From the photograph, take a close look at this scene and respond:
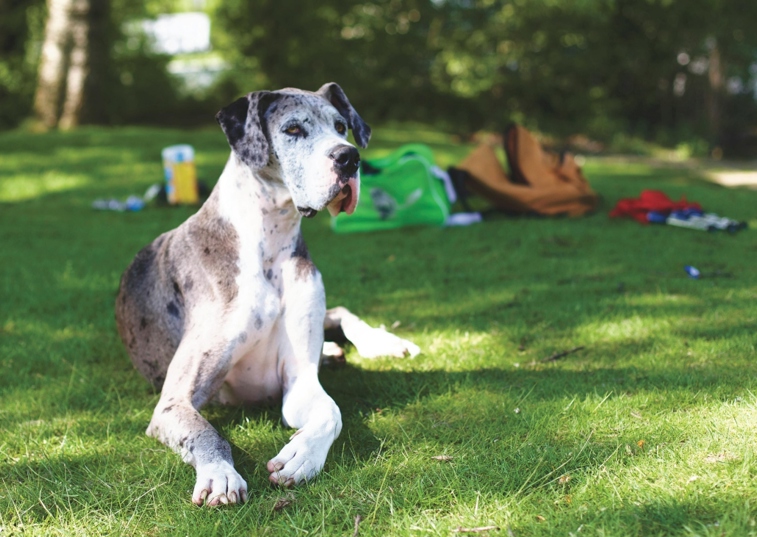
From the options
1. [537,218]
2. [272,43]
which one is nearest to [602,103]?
[272,43]

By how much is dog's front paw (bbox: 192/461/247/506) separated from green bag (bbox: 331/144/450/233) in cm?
552

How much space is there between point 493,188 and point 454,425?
5.48 meters

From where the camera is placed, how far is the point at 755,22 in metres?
16.7

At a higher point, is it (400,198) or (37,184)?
(400,198)

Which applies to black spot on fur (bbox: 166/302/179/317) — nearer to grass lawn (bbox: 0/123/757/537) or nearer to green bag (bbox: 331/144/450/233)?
grass lawn (bbox: 0/123/757/537)

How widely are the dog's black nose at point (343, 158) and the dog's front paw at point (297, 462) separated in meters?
1.03

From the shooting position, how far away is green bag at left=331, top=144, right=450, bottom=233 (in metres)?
8.40

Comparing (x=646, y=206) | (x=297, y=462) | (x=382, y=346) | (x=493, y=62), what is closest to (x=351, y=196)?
(x=297, y=462)

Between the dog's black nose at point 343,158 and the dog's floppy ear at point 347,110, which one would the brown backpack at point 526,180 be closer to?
the dog's floppy ear at point 347,110

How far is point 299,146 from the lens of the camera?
3301 millimetres

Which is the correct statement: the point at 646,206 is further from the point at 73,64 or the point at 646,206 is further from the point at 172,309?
the point at 73,64

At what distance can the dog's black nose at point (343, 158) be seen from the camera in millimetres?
3166

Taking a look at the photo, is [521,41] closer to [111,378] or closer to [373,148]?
[373,148]

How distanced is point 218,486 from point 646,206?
658 centimetres
